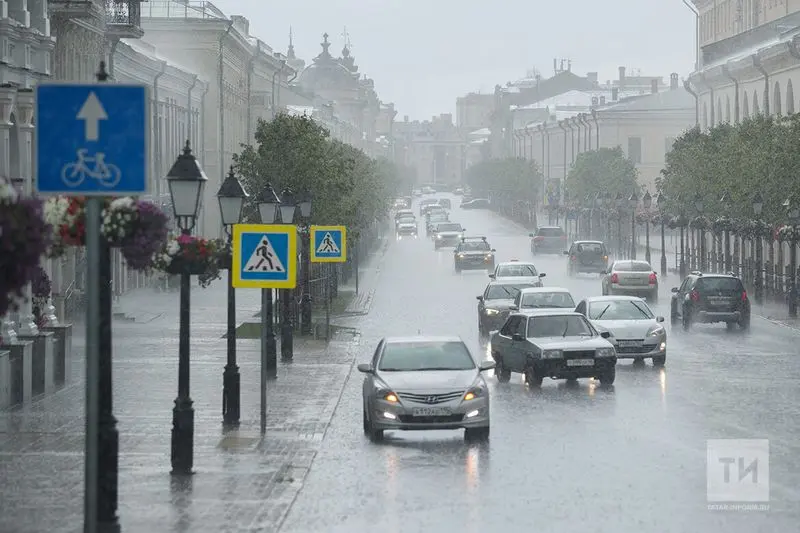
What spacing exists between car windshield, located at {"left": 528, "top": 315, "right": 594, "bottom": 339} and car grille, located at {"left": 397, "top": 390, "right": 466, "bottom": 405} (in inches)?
329

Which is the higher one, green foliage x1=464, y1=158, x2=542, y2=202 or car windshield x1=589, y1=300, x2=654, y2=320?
green foliage x1=464, y1=158, x2=542, y2=202

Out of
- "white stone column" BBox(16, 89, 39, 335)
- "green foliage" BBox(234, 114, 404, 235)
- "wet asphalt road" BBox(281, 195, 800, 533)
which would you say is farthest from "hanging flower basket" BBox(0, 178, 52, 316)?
"green foliage" BBox(234, 114, 404, 235)

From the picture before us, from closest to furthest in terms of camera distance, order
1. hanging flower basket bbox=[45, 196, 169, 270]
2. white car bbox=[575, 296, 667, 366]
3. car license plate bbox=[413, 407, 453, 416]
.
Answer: hanging flower basket bbox=[45, 196, 169, 270] → car license plate bbox=[413, 407, 453, 416] → white car bbox=[575, 296, 667, 366]

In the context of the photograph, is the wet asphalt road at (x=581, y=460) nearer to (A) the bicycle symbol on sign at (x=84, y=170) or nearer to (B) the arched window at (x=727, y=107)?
(A) the bicycle symbol on sign at (x=84, y=170)

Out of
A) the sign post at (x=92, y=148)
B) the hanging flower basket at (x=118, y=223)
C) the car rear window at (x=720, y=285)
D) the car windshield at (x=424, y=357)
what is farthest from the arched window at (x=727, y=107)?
the sign post at (x=92, y=148)

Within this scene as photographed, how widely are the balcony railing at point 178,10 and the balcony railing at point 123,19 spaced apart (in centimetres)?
3416

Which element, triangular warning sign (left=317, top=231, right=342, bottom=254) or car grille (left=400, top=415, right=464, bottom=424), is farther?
triangular warning sign (left=317, top=231, right=342, bottom=254)

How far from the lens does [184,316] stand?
18.8 meters

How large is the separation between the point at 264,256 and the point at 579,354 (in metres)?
8.15

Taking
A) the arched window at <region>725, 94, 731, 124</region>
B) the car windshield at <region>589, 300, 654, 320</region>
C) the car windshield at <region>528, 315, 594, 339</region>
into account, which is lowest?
the car windshield at <region>528, 315, 594, 339</region>

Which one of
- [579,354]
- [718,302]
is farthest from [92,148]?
[718,302]

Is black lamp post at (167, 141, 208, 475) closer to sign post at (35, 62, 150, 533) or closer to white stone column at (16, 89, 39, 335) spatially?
sign post at (35, 62, 150, 533)

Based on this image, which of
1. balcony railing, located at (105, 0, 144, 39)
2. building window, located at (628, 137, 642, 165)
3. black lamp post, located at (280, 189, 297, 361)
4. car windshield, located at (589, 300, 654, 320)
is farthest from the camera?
building window, located at (628, 137, 642, 165)

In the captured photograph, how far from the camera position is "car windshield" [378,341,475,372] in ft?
74.8
